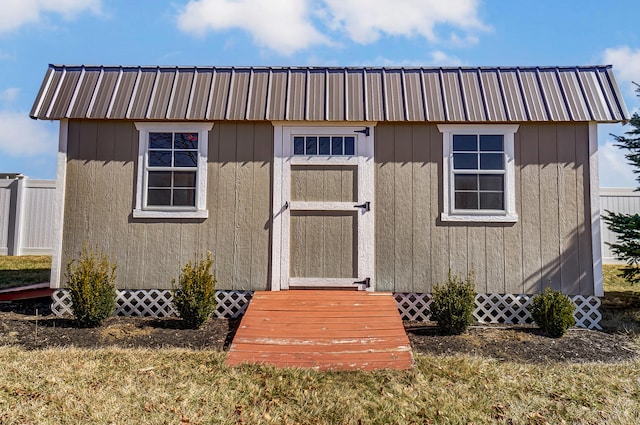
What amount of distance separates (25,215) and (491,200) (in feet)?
39.3

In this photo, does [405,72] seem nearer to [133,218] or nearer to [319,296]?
[319,296]

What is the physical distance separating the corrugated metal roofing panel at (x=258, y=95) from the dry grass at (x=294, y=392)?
127 inches

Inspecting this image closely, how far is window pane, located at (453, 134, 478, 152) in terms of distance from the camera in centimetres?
600

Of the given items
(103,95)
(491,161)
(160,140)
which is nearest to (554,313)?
(491,161)

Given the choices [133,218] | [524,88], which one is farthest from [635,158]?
[133,218]

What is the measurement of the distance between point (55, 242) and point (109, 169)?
124 cm

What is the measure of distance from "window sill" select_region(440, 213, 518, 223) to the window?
160 centimetres

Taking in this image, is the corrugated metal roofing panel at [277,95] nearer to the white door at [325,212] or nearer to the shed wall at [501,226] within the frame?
the white door at [325,212]

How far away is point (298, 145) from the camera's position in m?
6.09

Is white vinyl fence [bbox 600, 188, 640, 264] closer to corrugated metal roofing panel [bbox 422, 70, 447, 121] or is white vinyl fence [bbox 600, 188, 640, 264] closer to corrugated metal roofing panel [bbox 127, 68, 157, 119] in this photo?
corrugated metal roofing panel [bbox 422, 70, 447, 121]

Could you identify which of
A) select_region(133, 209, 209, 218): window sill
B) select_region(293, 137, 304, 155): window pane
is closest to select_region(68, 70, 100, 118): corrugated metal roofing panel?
select_region(133, 209, 209, 218): window sill

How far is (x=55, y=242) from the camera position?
5949 millimetres

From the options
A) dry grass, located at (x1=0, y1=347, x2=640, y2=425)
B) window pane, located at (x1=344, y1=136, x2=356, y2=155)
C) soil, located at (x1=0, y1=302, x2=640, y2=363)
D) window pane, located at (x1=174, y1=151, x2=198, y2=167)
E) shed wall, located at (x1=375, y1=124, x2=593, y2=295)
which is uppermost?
window pane, located at (x1=344, y1=136, x2=356, y2=155)

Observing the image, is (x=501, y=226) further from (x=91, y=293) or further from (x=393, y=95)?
(x=91, y=293)
